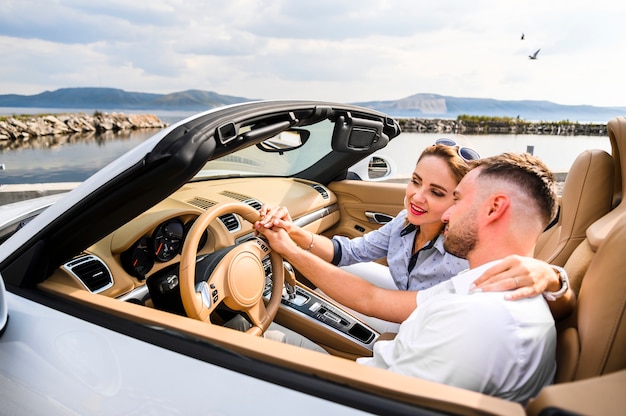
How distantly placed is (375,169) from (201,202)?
1887 mm

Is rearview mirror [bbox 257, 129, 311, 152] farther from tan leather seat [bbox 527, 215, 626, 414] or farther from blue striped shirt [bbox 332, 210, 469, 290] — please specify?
tan leather seat [bbox 527, 215, 626, 414]

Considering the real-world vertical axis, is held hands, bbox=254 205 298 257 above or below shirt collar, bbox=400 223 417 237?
above

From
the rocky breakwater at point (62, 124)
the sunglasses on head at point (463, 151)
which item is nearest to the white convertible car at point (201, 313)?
the sunglasses on head at point (463, 151)

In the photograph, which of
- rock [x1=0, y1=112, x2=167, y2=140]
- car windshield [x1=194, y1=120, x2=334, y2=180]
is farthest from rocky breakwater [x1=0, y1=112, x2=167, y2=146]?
car windshield [x1=194, y1=120, x2=334, y2=180]

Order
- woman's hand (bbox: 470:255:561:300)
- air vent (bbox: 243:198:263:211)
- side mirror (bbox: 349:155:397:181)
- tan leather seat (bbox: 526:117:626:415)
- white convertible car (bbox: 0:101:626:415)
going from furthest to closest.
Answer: side mirror (bbox: 349:155:397:181) → air vent (bbox: 243:198:263:211) → woman's hand (bbox: 470:255:561:300) → white convertible car (bbox: 0:101:626:415) → tan leather seat (bbox: 526:117:626:415)

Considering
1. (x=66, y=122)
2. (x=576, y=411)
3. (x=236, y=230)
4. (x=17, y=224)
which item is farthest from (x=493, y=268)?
(x=66, y=122)

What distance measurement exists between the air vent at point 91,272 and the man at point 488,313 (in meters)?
1.07

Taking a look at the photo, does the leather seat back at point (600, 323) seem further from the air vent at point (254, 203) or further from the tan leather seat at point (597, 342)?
the air vent at point (254, 203)

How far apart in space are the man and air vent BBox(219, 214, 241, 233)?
47.8 inches

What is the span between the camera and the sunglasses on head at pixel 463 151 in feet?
6.37

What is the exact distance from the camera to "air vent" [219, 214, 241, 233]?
2504 millimetres

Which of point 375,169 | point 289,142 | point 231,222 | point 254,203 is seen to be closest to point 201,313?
point 231,222

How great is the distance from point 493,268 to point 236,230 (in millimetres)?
1695

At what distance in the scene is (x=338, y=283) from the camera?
1.83 meters
